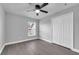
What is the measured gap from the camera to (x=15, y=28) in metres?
3.98

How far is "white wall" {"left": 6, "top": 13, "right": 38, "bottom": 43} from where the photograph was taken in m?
3.62

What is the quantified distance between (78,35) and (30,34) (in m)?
3.71

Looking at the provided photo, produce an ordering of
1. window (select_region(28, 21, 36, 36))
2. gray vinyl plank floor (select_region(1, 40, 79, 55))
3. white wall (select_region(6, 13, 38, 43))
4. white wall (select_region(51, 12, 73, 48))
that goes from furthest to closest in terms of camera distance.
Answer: window (select_region(28, 21, 36, 36)), white wall (select_region(6, 13, 38, 43)), white wall (select_region(51, 12, 73, 48)), gray vinyl plank floor (select_region(1, 40, 79, 55))

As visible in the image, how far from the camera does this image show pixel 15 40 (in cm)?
398

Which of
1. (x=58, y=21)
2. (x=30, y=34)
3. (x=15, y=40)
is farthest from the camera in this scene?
(x=30, y=34)

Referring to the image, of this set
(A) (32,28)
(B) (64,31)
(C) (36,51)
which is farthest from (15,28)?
(B) (64,31)

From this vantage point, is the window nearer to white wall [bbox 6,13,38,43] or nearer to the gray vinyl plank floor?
white wall [bbox 6,13,38,43]

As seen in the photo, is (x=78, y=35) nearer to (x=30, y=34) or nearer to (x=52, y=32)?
(x=52, y=32)

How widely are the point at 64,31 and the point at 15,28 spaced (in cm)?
317

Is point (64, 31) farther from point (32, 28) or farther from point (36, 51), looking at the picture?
point (32, 28)

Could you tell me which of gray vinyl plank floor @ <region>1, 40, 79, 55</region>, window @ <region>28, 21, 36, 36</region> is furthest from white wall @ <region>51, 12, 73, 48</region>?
window @ <region>28, 21, 36, 36</region>

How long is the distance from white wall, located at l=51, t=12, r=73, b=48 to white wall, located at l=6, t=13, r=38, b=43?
2.35 m

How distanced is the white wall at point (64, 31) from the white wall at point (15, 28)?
2348 millimetres
